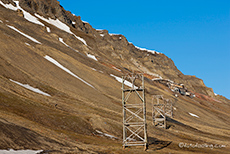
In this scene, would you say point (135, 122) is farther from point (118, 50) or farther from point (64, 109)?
point (118, 50)

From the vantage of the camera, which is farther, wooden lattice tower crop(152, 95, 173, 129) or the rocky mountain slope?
wooden lattice tower crop(152, 95, 173, 129)

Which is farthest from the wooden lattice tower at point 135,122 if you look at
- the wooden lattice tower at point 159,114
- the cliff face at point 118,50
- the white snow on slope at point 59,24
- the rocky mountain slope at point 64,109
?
the white snow on slope at point 59,24

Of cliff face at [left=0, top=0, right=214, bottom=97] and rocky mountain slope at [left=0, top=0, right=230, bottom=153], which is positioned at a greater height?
cliff face at [left=0, top=0, right=214, bottom=97]

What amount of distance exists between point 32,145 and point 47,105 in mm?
17915

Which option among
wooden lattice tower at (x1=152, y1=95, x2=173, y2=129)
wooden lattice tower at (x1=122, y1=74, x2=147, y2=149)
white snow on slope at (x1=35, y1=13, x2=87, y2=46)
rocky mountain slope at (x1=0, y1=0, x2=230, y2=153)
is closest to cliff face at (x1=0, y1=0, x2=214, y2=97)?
white snow on slope at (x1=35, y1=13, x2=87, y2=46)

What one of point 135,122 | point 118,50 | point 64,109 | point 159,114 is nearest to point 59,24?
point 118,50

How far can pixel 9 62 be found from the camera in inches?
1913

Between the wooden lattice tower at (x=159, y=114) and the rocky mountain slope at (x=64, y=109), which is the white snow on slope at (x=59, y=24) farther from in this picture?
the wooden lattice tower at (x=159, y=114)

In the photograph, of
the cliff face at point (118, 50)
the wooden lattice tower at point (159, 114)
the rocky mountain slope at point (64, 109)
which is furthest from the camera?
the cliff face at point (118, 50)

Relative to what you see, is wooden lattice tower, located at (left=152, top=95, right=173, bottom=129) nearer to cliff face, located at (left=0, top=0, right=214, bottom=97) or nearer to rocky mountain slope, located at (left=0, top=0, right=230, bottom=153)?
rocky mountain slope, located at (left=0, top=0, right=230, bottom=153)

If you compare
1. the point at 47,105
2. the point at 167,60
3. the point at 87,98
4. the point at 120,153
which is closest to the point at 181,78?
the point at 167,60

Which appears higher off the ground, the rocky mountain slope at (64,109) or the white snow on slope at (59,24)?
the white snow on slope at (59,24)

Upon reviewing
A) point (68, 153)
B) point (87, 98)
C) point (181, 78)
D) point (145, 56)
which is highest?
point (145, 56)

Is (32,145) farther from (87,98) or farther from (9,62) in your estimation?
(9,62)
